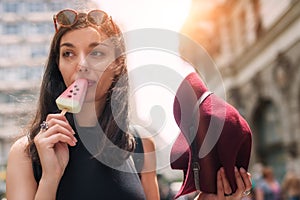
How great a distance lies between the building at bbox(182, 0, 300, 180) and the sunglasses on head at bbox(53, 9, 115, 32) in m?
14.5

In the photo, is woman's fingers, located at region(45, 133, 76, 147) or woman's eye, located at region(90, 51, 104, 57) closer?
woman's fingers, located at region(45, 133, 76, 147)

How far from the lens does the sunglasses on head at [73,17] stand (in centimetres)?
183

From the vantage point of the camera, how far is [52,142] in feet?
5.30

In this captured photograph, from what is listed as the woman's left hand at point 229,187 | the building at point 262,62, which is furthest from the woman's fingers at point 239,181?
the building at point 262,62

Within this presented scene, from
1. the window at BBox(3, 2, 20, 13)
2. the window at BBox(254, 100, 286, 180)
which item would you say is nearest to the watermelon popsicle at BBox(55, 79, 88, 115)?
→ the window at BBox(254, 100, 286, 180)

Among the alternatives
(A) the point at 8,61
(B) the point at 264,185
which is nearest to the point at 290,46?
(B) the point at 264,185

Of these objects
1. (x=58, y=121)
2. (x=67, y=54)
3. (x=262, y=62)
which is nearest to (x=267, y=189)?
(x=67, y=54)

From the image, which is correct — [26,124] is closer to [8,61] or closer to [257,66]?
[257,66]

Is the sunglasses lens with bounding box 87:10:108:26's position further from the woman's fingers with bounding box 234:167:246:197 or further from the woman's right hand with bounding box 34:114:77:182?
the woman's fingers with bounding box 234:167:246:197

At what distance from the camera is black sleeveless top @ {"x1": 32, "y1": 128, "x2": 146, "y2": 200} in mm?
1783

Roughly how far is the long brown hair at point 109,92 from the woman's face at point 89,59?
0.11 ft

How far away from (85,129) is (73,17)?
42 centimetres

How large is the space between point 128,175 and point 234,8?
80.6 feet

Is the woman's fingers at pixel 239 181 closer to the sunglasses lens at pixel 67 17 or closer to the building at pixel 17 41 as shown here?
the sunglasses lens at pixel 67 17
